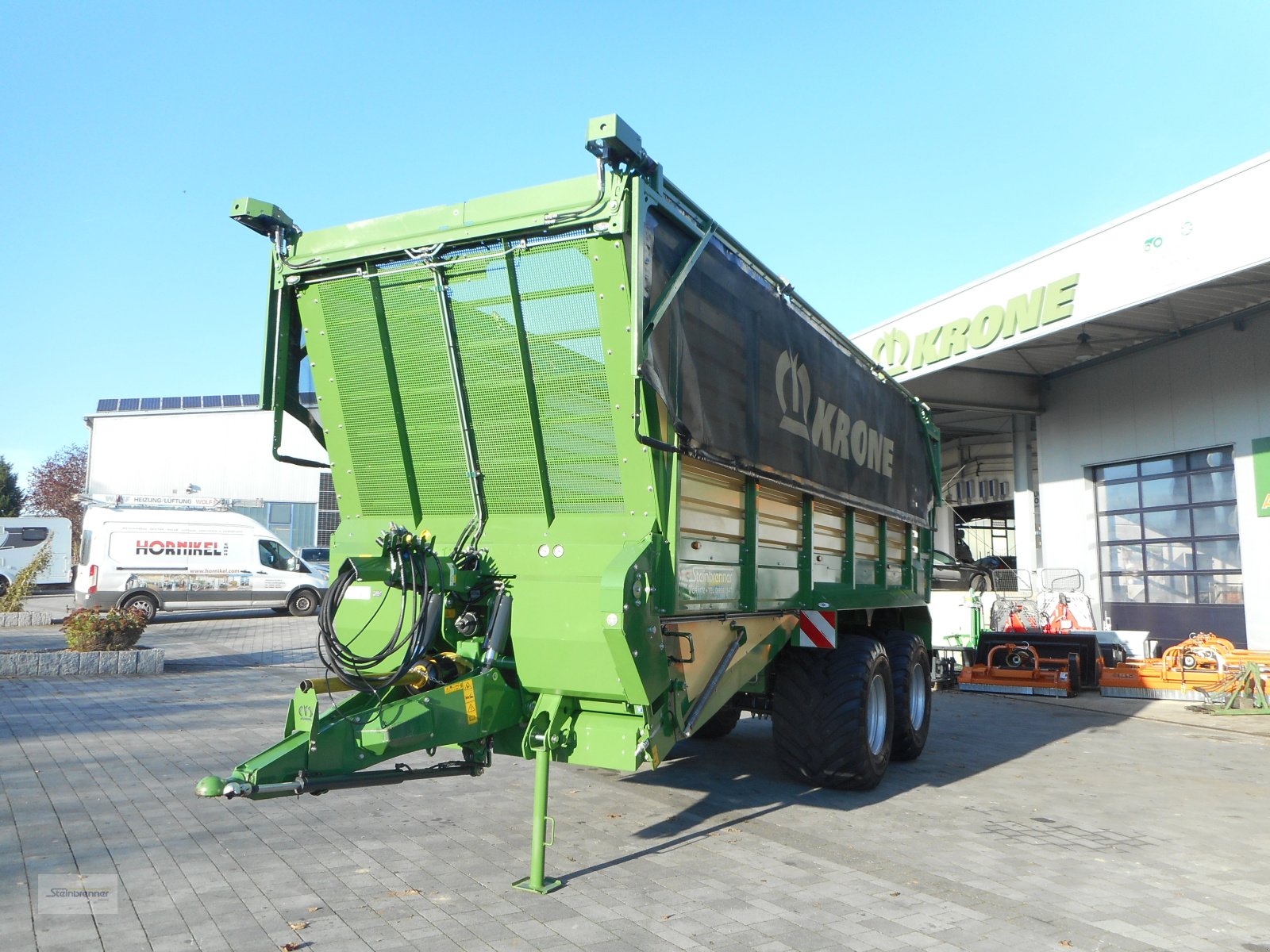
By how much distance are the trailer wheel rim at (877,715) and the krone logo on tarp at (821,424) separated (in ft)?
5.87

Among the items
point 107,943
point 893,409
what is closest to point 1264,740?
point 893,409

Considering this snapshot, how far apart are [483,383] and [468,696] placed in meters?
1.73

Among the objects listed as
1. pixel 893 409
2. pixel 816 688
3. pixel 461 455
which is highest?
pixel 893 409

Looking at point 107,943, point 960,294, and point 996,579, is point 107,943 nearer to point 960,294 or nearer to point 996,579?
point 960,294

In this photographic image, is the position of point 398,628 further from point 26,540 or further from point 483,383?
point 26,540

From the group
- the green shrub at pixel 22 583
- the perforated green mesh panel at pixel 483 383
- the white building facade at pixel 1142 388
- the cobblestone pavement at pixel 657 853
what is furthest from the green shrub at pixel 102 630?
the white building facade at pixel 1142 388

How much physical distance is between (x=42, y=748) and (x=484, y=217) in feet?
20.4

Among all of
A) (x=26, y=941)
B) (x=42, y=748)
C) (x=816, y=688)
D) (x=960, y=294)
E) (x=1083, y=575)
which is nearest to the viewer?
(x=26, y=941)

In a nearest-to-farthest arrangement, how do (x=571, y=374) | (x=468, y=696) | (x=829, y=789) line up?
(x=468, y=696) → (x=571, y=374) → (x=829, y=789)

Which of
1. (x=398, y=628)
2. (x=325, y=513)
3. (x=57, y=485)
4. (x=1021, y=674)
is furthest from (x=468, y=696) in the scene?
(x=57, y=485)

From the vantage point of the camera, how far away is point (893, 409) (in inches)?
354

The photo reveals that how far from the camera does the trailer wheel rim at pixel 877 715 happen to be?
7.25m

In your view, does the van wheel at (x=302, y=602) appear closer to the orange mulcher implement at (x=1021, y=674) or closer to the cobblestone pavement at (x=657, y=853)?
the cobblestone pavement at (x=657, y=853)

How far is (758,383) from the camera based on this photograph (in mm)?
5934
